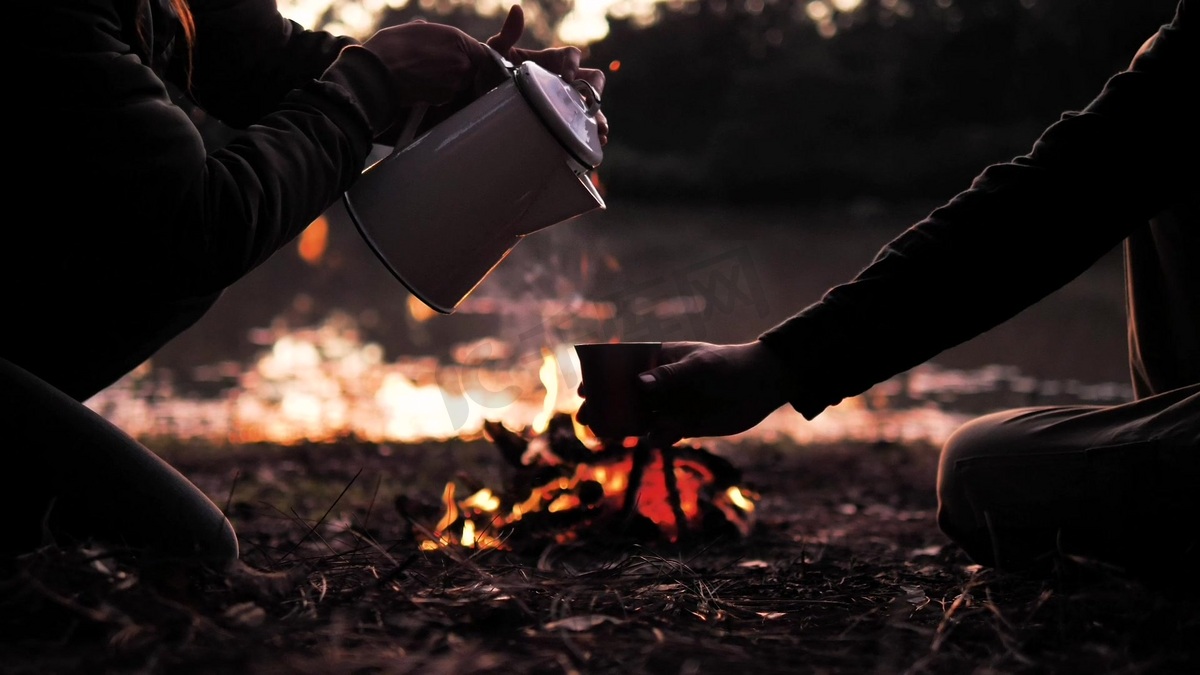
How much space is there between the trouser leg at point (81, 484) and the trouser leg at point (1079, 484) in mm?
1362

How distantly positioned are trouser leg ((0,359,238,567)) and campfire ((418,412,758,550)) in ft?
2.84

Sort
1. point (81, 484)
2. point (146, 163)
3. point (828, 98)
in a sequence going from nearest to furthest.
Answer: point (146, 163) → point (81, 484) → point (828, 98)

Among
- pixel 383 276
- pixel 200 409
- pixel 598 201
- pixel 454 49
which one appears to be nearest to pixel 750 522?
pixel 598 201

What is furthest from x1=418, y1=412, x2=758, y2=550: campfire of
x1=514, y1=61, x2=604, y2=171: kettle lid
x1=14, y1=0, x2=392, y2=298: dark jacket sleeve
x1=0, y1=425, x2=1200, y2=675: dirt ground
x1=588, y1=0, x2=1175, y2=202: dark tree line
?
x1=588, y1=0, x2=1175, y2=202: dark tree line

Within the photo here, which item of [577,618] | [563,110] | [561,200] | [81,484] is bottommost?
[577,618]

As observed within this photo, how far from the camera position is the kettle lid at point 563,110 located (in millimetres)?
1904

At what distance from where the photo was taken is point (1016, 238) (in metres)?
1.76

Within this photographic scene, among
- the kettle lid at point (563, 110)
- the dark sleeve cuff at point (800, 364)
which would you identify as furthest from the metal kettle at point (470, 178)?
the dark sleeve cuff at point (800, 364)

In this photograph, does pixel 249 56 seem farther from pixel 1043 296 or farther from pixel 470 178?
pixel 1043 296

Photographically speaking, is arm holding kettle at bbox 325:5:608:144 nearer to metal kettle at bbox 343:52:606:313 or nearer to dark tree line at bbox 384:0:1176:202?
metal kettle at bbox 343:52:606:313

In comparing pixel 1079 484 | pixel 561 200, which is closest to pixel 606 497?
pixel 561 200

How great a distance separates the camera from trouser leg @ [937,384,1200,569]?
169cm

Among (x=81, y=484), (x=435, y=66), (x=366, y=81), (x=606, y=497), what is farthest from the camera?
(x=606, y=497)

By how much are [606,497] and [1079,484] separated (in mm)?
1240
